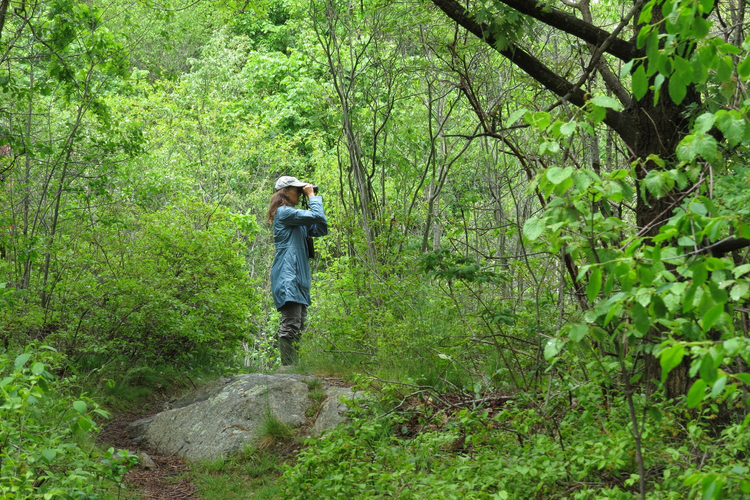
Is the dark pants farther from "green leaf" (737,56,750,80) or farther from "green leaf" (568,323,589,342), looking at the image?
"green leaf" (737,56,750,80)

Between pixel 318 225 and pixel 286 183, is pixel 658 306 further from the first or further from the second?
pixel 286 183

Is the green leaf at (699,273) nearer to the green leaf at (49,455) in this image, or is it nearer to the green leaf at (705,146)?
the green leaf at (705,146)

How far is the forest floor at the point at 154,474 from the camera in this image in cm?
428

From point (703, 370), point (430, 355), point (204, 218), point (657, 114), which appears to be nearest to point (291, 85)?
point (204, 218)

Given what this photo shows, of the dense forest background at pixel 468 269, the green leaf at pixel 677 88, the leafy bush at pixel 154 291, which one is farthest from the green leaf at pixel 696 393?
the leafy bush at pixel 154 291

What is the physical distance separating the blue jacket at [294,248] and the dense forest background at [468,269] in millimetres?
490

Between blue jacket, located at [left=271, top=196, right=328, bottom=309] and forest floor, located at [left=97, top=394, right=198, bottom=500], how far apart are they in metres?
2.14

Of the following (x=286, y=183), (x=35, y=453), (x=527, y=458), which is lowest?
(x=527, y=458)

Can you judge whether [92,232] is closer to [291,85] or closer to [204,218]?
[204,218]

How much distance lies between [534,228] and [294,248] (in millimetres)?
5468

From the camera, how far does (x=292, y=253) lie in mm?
7227

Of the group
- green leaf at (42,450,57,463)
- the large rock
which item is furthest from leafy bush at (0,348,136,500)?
the large rock

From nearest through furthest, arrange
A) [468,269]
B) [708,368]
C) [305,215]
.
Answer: [708,368], [468,269], [305,215]

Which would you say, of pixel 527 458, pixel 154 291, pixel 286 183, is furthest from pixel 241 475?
pixel 286 183
